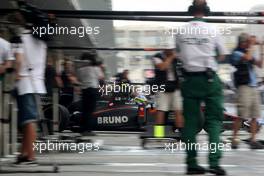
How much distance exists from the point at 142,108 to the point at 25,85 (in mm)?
7959

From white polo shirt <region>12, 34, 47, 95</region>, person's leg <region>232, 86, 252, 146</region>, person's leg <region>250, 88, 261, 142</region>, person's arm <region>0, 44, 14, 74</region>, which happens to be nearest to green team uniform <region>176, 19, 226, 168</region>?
white polo shirt <region>12, 34, 47, 95</region>

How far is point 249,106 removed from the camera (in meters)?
10.8

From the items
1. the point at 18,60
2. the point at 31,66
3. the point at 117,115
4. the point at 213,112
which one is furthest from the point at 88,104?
the point at 213,112

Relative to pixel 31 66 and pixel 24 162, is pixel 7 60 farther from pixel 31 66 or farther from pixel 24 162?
pixel 24 162

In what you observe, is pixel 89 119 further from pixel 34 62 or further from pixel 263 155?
pixel 34 62

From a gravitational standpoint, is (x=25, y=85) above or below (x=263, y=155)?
above

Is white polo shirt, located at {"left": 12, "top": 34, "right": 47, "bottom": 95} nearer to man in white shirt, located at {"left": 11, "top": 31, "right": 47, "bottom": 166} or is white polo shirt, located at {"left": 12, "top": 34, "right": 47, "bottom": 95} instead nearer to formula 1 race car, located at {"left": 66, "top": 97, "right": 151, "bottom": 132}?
man in white shirt, located at {"left": 11, "top": 31, "right": 47, "bottom": 166}

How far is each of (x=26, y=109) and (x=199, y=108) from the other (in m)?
2.01

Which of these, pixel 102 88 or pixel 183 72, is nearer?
pixel 183 72

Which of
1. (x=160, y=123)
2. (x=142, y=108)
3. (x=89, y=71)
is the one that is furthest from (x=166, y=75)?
(x=142, y=108)

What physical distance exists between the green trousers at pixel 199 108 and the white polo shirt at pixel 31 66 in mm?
1757

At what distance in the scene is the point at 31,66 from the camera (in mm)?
7457

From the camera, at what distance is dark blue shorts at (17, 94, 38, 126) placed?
288 inches

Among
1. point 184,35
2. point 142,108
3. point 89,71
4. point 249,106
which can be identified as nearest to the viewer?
point 184,35
